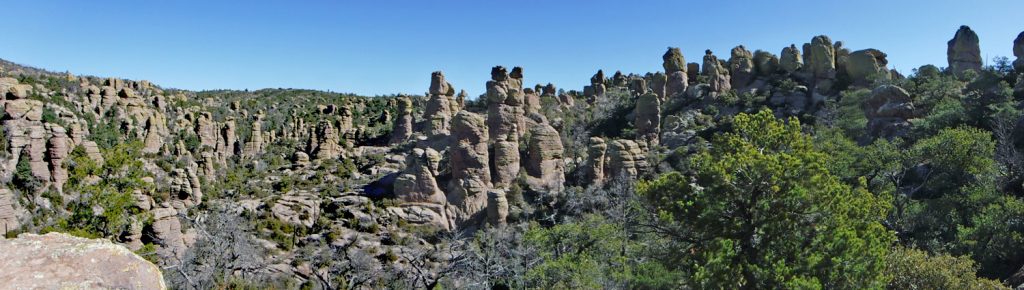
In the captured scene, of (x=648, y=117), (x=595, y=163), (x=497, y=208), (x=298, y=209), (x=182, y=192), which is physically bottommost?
(x=298, y=209)

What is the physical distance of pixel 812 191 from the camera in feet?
44.1

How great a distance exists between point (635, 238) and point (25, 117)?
32.1 metres

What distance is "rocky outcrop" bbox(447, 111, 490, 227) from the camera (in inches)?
1458

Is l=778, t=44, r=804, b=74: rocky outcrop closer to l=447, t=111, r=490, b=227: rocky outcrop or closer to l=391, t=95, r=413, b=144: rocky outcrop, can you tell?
l=447, t=111, r=490, b=227: rocky outcrop

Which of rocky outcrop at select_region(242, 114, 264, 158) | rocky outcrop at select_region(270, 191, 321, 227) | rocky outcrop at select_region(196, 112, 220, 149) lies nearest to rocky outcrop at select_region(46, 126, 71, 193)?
rocky outcrop at select_region(270, 191, 321, 227)

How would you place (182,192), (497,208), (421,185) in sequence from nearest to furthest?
(497,208)
(182,192)
(421,185)

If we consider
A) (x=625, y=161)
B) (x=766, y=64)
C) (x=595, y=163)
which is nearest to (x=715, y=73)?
(x=766, y=64)

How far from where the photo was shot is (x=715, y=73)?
55.1 m

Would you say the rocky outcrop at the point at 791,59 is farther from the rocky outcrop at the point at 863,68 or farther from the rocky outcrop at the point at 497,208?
the rocky outcrop at the point at 497,208

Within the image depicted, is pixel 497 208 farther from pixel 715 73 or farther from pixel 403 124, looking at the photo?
pixel 715 73

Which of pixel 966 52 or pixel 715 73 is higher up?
pixel 966 52

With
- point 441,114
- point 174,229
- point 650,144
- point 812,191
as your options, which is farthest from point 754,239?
point 441,114

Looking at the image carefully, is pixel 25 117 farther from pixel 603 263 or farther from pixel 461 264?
pixel 603 263

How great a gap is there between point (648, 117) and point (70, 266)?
1838 inches
